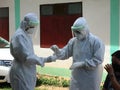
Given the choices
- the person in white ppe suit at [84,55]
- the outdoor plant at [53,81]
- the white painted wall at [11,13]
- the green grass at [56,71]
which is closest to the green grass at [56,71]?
the green grass at [56,71]

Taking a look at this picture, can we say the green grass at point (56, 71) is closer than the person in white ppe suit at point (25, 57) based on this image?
No

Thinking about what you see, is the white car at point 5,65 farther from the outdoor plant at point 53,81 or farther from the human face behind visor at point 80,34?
the human face behind visor at point 80,34

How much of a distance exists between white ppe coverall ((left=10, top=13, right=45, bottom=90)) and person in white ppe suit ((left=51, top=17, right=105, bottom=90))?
43 cm

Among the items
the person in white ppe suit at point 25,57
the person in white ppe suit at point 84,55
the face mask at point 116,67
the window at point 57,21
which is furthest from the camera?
the window at point 57,21

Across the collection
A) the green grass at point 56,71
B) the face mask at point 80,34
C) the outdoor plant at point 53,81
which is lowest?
the outdoor plant at point 53,81

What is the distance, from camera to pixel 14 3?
1386cm

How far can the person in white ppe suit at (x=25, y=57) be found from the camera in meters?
5.74

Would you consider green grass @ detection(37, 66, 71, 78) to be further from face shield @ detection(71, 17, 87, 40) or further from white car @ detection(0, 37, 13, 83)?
face shield @ detection(71, 17, 87, 40)

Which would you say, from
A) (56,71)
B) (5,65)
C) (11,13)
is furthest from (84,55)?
(11,13)

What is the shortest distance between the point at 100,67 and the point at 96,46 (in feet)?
1.37

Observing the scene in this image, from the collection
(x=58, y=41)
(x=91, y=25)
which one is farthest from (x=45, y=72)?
(x=91, y=25)

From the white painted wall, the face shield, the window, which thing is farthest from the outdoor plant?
the face shield

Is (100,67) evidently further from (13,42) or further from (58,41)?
(58,41)

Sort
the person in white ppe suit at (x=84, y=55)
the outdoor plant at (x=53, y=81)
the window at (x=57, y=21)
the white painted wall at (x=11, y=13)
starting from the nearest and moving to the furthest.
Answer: the person in white ppe suit at (x=84, y=55), the outdoor plant at (x=53, y=81), the window at (x=57, y=21), the white painted wall at (x=11, y=13)
